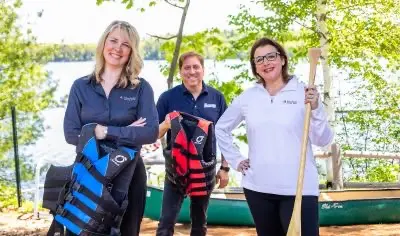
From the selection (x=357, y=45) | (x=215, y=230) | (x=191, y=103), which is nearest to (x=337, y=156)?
(x=215, y=230)

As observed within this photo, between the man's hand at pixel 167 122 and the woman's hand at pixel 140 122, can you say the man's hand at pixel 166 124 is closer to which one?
→ the man's hand at pixel 167 122

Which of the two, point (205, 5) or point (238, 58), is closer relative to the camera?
point (238, 58)

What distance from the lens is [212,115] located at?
14.4 ft

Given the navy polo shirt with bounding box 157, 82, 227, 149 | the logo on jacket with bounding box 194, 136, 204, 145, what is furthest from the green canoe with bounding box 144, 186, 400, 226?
the logo on jacket with bounding box 194, 136, 204, 145

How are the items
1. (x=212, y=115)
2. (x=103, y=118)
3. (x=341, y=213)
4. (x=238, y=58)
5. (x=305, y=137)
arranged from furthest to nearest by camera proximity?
1. (x=238, y=58)
2. (x=341, y=213)
3. (x=212, y=115)
4. (x=103, y=118)
5. (x=305, y=137)

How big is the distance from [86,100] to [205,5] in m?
11.0

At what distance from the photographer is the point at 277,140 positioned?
3055mm

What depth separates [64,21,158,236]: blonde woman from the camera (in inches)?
122

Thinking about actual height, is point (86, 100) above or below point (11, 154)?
above

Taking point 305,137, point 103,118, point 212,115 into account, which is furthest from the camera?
point 212,115

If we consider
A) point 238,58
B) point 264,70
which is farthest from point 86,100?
point 238,58

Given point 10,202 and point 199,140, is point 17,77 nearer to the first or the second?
point 10,202

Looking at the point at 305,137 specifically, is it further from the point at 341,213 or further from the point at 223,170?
the point at 341,213

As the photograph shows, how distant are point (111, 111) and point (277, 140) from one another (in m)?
0.86
